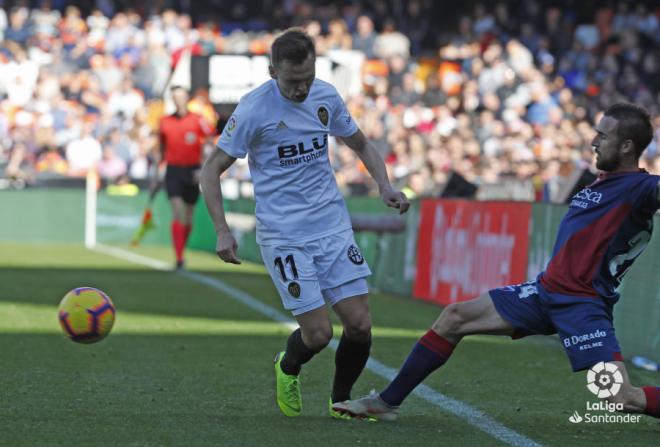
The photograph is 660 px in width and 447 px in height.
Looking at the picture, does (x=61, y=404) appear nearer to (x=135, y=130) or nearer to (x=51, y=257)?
(x=51, y=257)

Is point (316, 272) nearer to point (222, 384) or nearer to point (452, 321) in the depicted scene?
point (452, 321)

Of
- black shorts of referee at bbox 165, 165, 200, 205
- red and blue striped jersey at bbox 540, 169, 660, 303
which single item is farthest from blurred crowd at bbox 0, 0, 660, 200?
red and blue striped jersey at bbox 540, 169, 660, 303

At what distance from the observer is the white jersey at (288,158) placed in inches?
285

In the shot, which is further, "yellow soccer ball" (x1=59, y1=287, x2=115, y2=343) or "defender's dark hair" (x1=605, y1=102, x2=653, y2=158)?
"yellow soccer ball" (x1=59, y1=287, x2=115, y2=343)

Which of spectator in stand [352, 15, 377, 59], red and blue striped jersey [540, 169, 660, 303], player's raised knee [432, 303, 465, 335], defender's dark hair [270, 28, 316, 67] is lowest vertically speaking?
player's raised knee [432, 303, 465, 335]

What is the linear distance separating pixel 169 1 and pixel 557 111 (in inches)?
412

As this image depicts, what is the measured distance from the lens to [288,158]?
7312 mm

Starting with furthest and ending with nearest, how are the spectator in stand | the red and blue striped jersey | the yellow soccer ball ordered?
the spectator in stand < the yellow soccer ball < the red and blue striped jersey

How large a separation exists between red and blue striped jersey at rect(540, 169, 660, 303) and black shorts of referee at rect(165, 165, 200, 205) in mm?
11864

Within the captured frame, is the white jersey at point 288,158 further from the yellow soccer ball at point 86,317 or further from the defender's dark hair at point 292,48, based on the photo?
the yellow soccer ball at point 86,317

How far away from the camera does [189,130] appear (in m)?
18.4

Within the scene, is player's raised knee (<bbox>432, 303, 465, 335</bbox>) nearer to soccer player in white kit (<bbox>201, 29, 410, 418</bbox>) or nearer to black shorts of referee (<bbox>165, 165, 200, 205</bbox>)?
soccer player in white kit (<bbox>201, 29, 410, 418</bbox>)

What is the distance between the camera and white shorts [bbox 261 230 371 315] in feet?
24.1

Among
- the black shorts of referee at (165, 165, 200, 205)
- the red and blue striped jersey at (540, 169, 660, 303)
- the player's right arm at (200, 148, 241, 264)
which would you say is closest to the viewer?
the red and blue striped jersey at (540, 169, 660, 303)
